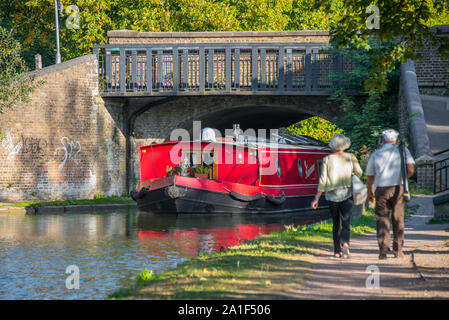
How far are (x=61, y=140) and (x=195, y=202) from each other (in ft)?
26.4

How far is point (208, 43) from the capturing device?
2625cm

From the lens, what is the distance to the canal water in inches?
356

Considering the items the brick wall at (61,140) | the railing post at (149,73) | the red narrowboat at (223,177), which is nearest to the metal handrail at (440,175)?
the red narrowboat at (223,177)

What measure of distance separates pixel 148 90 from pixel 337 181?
18.1 m

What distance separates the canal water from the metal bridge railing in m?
5.99

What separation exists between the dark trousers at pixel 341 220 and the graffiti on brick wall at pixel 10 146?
18575mm

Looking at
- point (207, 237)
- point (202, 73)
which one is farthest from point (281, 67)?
point (207, 237)

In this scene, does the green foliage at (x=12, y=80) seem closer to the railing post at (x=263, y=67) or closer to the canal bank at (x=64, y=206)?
the canal bank at (x=64, y=206)

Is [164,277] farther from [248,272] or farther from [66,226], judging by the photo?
[66,226]

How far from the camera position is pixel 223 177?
2220cm

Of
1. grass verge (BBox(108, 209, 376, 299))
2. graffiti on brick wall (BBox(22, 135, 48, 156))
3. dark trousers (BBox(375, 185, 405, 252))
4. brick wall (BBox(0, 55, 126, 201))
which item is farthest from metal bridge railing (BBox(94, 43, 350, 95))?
dark trousers (BBox(375, 185, 405, 252))

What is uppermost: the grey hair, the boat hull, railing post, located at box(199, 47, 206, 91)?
railing post, located at box(199, 47, 206, 91)

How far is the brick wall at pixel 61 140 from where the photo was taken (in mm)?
25312

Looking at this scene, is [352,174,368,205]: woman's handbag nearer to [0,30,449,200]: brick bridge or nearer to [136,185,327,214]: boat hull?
[136,185,327,214]: boat hull
